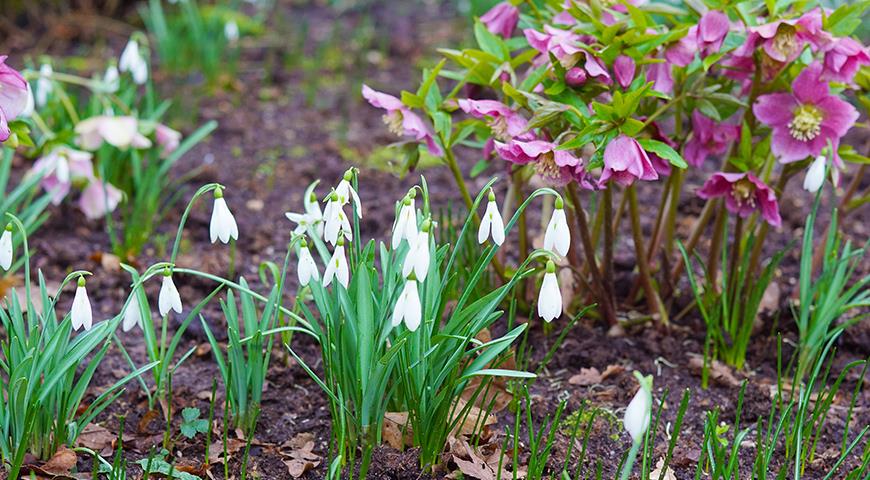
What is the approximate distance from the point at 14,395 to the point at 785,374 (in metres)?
1.75

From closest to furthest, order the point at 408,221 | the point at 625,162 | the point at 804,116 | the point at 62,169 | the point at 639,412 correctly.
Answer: the point at 639,412 < the point at 408,221 < the point at 625,162 < the point at 804,116 < the point at 62,169

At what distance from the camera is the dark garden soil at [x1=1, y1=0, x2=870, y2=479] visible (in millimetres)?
2242

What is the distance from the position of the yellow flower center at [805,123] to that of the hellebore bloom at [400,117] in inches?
32.3

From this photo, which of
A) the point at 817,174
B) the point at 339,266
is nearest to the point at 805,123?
the point at 817,174

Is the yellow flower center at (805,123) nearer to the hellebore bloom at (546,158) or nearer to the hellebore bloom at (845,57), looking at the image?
the hellebore bloom at (845,57)

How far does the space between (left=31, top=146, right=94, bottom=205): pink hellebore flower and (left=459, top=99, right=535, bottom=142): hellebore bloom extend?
137 centimetres

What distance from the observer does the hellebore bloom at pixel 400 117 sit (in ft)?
7.29

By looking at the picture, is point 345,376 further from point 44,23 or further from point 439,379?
point 44,23

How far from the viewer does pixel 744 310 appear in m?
2.62

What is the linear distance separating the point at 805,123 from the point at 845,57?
171 millimetres

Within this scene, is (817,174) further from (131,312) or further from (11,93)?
(11,93)

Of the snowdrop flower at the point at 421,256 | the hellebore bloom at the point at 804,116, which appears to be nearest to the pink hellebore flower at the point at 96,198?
the snowdrop flower at the point at 421,256

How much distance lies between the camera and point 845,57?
7.19ft

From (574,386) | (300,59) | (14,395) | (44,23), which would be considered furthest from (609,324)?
(44,23)
